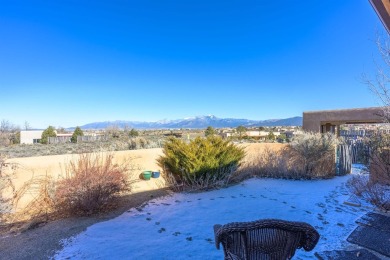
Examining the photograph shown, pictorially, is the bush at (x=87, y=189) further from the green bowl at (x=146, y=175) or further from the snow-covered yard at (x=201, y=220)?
the green bowl at (x=146, y=175)

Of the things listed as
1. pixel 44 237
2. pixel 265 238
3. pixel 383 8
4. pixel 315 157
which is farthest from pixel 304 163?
pixel 44 237

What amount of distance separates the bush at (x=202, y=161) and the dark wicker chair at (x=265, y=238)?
5.15 meters

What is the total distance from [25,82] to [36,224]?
43.1 feet

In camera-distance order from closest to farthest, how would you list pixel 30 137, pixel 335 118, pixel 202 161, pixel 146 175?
pixel 202 161, pixel 146 175, pixel 335 118, pixel 30 137

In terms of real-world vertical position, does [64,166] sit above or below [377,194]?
above

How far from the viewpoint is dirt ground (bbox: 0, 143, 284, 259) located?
3.56 meters

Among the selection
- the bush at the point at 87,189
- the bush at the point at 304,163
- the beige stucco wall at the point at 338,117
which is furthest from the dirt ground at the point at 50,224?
the beige stucco wall at the point at 338,117

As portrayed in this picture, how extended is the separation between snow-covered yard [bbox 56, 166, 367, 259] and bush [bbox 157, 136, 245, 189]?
570 mm

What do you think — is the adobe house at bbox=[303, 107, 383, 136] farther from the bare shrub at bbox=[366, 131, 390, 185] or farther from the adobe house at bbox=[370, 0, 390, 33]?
the adobe house at bbox=[370, 0, 390, 33]

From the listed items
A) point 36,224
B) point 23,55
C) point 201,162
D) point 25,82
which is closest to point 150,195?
point 201,162

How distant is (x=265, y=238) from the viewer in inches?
70.7

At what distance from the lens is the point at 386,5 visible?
2.69 m

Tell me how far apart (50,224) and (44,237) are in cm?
73

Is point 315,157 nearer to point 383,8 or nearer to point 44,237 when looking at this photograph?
point 383,8
